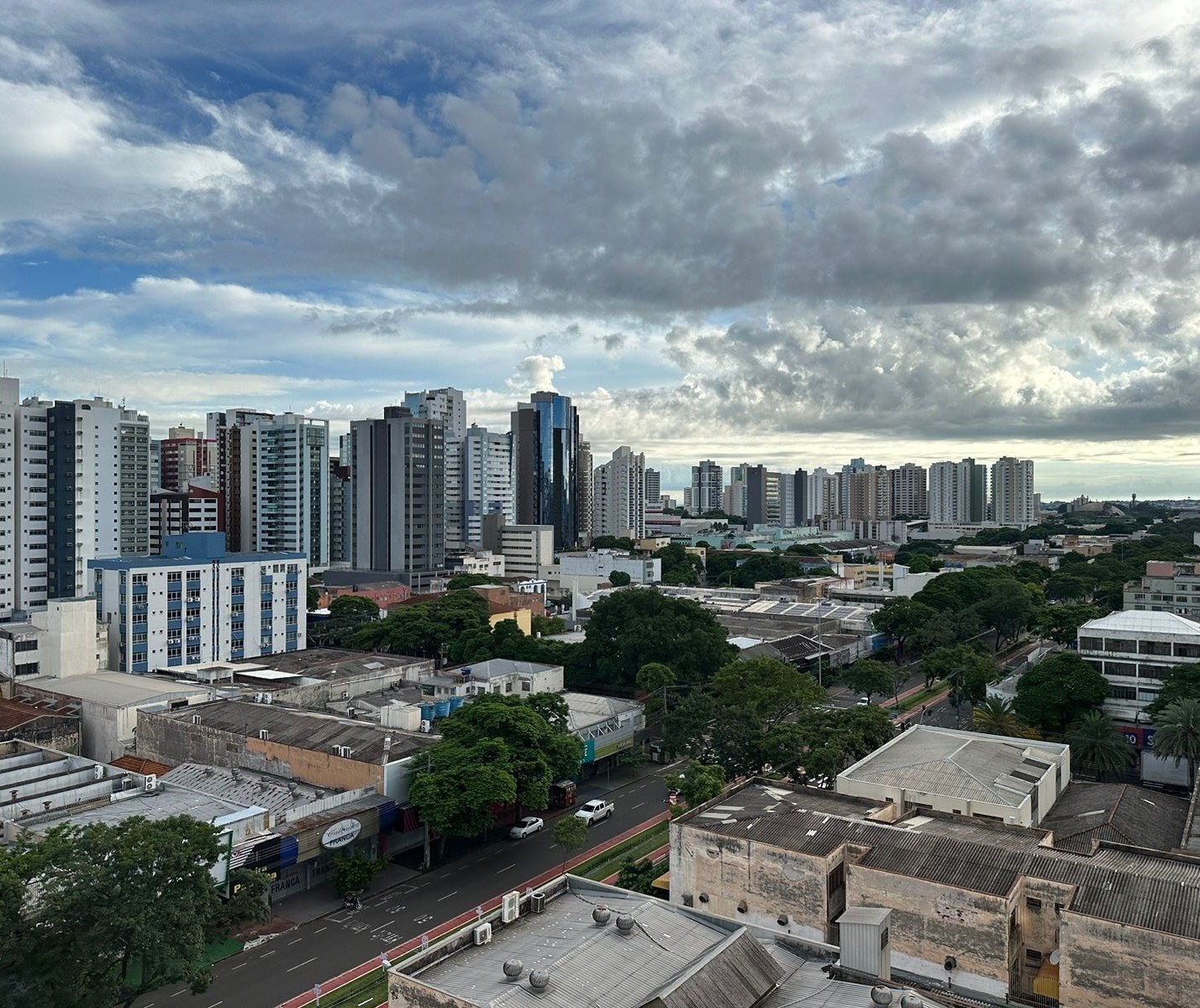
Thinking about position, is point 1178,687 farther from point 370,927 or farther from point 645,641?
point 370,927

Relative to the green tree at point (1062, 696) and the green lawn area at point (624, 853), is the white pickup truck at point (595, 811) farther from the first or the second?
the green tree at point (1062, 696)

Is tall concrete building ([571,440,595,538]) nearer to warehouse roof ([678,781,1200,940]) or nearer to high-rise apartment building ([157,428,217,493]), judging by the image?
high-rise apartment building ([157,428,217,493])

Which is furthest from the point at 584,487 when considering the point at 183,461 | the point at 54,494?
the point at 54,494

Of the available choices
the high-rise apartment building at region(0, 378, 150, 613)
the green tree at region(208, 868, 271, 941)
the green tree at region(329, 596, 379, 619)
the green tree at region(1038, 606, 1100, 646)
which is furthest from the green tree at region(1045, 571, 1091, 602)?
the high-rise apartment building at region(0, 378, 150, 613)

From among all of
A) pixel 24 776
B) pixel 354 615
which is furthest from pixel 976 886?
pixel 354 615

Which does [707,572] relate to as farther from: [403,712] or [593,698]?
[403,712]

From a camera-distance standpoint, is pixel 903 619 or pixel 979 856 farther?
pixel 903 619
